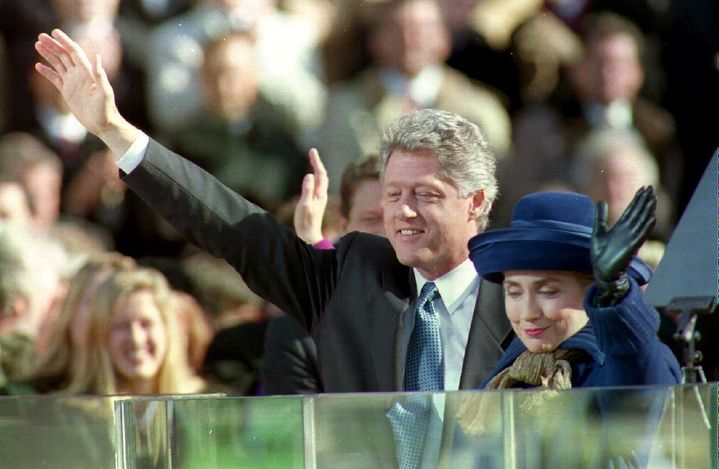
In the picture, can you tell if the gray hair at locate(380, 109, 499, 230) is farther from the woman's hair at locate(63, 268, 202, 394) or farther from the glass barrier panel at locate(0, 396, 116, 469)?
the woman's hair at locate(63, 268, 202, 394)

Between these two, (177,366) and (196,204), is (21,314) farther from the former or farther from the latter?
(196,204)

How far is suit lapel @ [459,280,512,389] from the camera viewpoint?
2615mm

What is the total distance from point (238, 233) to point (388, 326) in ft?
1.18

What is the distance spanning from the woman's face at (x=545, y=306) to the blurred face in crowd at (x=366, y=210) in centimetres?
138

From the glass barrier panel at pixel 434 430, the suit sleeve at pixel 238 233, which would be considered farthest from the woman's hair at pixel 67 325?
the glass barrier panel at pixel 434 430

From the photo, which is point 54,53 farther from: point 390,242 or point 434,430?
point 434,430

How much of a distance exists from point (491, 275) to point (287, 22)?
2.15m

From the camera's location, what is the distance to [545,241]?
2.31 meters

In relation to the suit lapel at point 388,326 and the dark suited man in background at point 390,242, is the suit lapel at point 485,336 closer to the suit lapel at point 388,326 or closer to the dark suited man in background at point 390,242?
the dark suited man in background at point 390,242

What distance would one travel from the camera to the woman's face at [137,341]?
406 cm

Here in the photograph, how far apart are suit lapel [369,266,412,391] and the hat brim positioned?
415mm

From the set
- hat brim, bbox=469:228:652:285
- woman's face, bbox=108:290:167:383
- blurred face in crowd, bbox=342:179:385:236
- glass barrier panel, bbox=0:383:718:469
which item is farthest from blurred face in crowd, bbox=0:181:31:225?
glass barrier panel, bbox=0:383:718:469

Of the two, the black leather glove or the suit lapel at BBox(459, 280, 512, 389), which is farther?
the suit lapel at BBox(459, 280, 512, 389)

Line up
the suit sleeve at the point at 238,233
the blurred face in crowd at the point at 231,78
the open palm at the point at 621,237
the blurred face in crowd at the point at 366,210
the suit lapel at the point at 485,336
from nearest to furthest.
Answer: the open palm at the point at 621,237, the suit lapel at the point at 485,336, the suit sleeve at the point at 238,233, the blurred face in crowd at the point at 366,210, the blurred face in crowd at the point at 231,78
